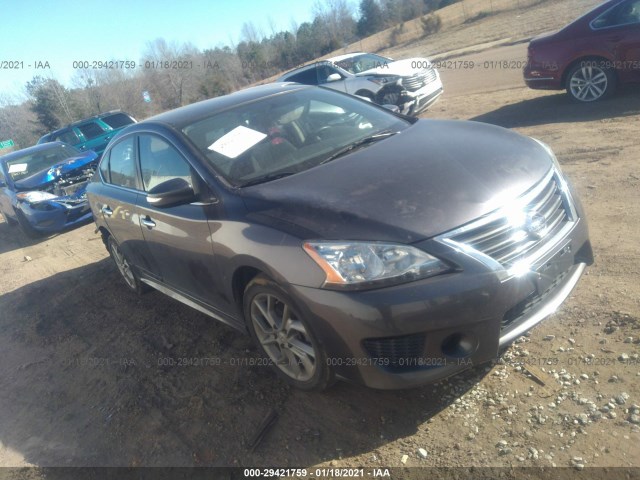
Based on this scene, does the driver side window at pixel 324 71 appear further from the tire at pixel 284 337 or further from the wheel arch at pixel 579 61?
the tire at pixel 284 337

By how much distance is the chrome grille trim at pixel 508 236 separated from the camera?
241 cm

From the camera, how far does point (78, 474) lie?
114 inches

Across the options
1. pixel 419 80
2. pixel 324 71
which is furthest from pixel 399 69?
pixel 324 71

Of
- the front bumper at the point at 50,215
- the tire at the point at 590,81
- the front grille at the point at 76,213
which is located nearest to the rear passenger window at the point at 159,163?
the front bumper at the point at 50,215

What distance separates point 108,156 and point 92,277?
6.24ft

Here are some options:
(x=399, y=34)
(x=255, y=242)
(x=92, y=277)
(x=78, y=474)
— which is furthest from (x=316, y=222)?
(x=399, y=34)

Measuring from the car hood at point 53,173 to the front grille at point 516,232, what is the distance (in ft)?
30.0

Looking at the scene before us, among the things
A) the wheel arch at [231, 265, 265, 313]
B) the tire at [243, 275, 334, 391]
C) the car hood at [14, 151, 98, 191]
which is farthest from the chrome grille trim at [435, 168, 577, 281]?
the car hood at [14, 151, 98, 191]

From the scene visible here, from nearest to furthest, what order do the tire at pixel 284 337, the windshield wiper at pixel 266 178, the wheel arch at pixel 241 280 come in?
the tire at pixel 284 337 → the wheel arch at pixel 241 280 → the windshield wiper at pixel 266 178

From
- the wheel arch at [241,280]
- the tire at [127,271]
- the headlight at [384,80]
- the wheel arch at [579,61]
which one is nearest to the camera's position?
the wheel arch at [241,280]

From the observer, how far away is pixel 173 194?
3180mm

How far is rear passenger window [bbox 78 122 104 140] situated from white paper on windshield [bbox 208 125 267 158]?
13529mm

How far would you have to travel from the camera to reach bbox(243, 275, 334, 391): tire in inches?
107

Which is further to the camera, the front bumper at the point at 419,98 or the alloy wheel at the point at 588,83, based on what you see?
the front bumper at the point at 419,98
